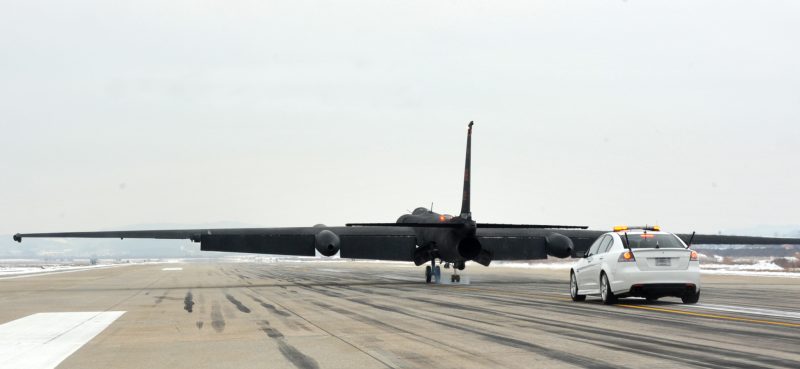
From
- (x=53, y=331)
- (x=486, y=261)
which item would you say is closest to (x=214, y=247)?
(x=486, y=261)

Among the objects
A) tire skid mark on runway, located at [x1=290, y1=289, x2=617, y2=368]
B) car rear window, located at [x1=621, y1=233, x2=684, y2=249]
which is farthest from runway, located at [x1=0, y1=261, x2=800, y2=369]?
car rear window, located at [x1=621, y1=233, x2=684, y2=249]

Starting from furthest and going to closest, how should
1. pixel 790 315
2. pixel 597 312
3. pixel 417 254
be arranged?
1. pixel 417 254
2. pixel 597 312
3. pixel 790 315

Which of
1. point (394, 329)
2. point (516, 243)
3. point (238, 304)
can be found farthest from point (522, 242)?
point (394, 329)

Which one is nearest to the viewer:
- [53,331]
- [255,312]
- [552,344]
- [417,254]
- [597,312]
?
[552,344]

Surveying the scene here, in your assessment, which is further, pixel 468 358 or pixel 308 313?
pixel 308 313

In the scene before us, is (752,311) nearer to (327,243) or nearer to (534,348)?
(534,348)

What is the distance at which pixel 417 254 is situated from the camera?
37062mm

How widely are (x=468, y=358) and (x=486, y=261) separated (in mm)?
24458

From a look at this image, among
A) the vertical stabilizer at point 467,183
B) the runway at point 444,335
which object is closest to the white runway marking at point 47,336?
the runway at point 444,335

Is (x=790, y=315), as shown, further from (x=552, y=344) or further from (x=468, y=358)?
(x=468, y=358)

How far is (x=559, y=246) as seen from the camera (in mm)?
→ 37094

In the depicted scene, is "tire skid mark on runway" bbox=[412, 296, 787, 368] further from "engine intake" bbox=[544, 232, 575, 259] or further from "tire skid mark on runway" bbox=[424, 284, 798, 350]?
"engine intake" bbox=[544, 232, 575, 259]

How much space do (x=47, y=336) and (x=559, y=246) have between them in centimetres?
2749

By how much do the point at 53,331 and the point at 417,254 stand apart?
2398 cm
